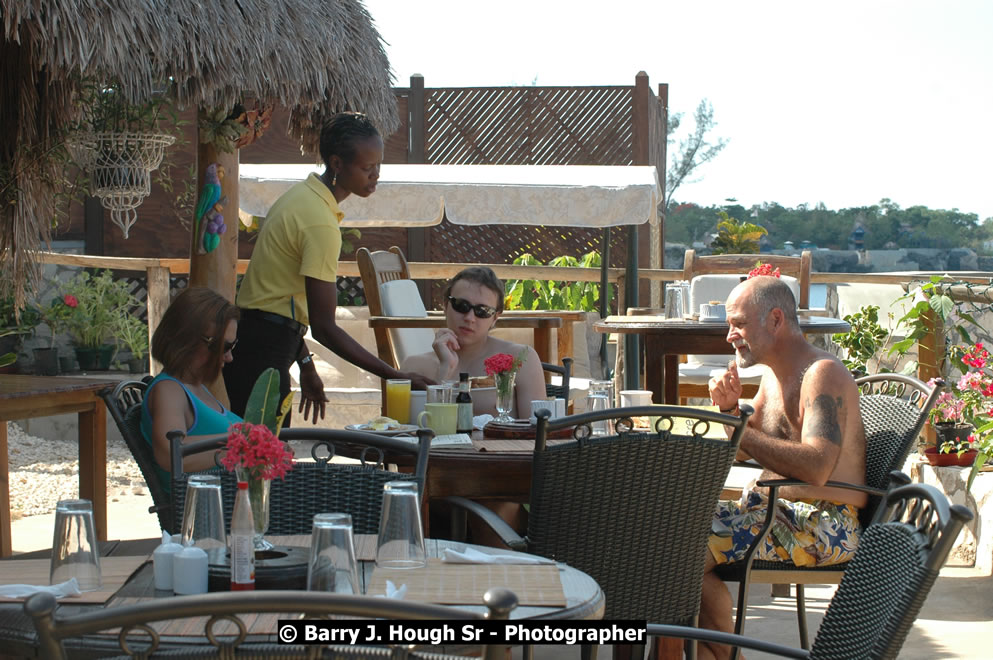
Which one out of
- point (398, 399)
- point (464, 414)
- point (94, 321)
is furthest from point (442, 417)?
point (94, 321)

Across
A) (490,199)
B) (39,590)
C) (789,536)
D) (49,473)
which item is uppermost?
(490,199)

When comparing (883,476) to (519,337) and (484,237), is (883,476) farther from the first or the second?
(484,237)

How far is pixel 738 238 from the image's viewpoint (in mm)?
11344

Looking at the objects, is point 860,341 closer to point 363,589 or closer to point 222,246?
point 222,246

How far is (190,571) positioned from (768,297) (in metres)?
1.90

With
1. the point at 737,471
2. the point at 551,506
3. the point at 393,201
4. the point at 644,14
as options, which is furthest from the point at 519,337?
the point at 644,14

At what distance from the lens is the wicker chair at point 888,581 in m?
1.41

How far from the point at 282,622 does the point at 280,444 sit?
372mm

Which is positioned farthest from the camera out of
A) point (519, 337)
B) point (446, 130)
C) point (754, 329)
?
point (446, 130)

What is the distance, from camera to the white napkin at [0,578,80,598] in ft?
5.47

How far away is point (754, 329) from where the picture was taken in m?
3.10

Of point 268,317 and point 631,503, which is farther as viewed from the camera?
point 268,317

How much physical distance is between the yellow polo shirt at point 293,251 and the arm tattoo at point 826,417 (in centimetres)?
172
